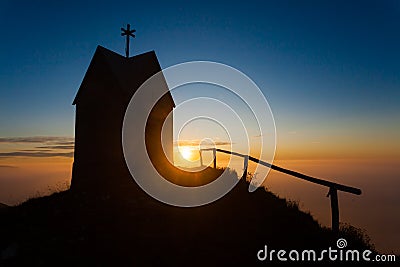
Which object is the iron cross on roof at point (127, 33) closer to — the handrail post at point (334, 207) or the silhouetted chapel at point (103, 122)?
the silhouetted chapel at point (103, 122)

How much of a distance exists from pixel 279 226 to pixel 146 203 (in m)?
5.44

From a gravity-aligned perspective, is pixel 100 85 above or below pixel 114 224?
above

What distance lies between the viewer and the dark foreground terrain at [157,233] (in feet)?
21.0

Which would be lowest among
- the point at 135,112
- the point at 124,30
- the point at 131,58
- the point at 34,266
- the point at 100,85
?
the point at 34,266

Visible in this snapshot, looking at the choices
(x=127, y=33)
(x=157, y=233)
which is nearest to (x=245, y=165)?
(x=157, y=233)

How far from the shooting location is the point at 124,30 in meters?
17.4

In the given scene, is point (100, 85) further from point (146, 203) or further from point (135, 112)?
point (146, 203)

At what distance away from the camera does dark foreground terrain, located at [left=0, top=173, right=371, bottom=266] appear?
641 centimetres

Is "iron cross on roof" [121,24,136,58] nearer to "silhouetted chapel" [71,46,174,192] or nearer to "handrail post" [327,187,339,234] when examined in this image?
"silhouetted chapel" [71,46,174,192]

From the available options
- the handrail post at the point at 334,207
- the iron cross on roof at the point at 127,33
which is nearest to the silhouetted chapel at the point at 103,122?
the iron cross on roof at the point at 127,33

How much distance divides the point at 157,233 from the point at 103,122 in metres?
8.18

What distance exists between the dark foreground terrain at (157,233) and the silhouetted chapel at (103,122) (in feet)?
8.98

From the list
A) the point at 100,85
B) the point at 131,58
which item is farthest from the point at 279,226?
the point at 131,58

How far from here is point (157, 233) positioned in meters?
7.81
